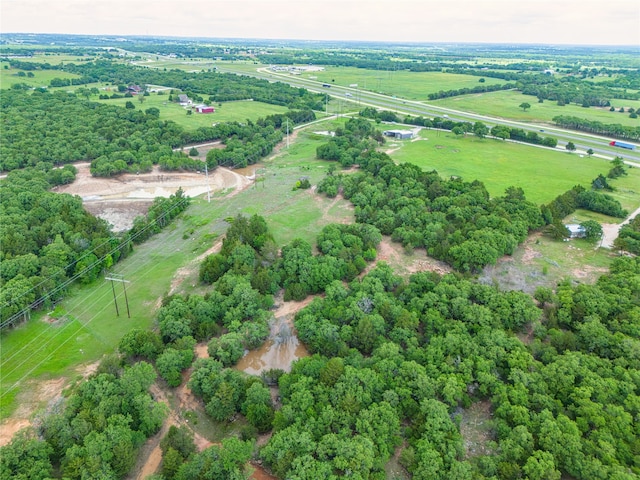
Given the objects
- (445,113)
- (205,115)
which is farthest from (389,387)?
(445,113)

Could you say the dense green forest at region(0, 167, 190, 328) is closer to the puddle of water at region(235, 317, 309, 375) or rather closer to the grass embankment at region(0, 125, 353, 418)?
the grass embankment at region(0, 125, 353, 418)

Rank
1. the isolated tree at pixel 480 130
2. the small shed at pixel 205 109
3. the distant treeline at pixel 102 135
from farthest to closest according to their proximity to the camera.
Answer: the small shed at pixel 205 109, the isolated tree at pixel 480 130, the distant treeline at pixel 102 135

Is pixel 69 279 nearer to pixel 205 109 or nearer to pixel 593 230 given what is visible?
pixel 593 230

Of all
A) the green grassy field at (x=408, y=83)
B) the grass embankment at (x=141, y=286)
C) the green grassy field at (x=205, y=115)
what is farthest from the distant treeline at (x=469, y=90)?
the grass embankment at (x=141, y=286)

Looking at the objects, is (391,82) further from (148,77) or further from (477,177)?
(477,177)

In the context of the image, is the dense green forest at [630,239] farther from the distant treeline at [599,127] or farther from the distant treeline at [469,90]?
the distant treeline at [469,90]

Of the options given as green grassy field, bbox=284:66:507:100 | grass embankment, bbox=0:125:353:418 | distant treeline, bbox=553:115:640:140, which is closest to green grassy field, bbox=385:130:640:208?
distant treeline, bbox=553:115:640:140

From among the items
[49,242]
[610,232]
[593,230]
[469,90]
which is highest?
[469,90]
